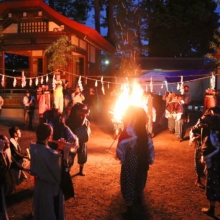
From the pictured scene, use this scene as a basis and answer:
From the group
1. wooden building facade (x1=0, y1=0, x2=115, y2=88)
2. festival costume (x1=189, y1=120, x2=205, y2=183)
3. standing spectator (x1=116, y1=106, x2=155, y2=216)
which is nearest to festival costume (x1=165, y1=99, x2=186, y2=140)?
festival costume (x1=189, y1=120, x2=205, y2=183)

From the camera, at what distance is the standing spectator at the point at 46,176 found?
12.5 ft

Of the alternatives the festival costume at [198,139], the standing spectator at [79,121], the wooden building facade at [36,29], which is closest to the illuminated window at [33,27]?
the wooden building facade at [36,29]

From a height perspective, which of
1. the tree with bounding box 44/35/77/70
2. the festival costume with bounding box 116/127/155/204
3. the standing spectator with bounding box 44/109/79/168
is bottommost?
the festival costume with bounding box 116/127/155/204

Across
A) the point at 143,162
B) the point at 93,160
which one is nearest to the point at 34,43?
the point at 93,160

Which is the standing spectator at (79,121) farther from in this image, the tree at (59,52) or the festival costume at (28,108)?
the tree at (59,52)

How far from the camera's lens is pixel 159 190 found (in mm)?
6488

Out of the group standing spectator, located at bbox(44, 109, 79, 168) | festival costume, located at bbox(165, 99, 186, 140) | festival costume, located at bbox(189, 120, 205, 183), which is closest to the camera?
festival costume, located at bbox(189, 120, 205, 183)

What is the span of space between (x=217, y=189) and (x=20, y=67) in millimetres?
21717

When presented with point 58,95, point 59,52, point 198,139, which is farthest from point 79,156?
point 59,52

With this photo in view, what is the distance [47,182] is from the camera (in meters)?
3.85

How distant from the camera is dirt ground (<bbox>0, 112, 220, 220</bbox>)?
5.30m

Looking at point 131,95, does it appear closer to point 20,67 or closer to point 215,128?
point 215,128

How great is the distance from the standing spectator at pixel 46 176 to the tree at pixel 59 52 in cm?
1341

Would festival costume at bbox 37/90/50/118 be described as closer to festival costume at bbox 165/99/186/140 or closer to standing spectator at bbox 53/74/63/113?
standing spectator at bbox 53/74/63/113
